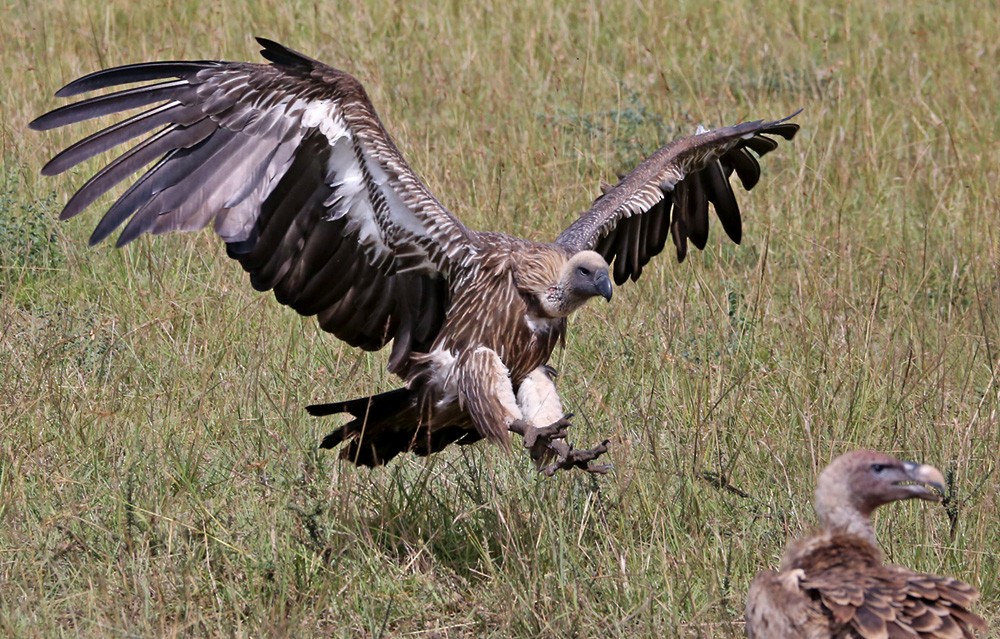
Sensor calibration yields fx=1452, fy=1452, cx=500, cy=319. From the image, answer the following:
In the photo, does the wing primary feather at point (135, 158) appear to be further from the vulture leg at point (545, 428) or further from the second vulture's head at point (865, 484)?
the second vulture's head at point (865, 484)

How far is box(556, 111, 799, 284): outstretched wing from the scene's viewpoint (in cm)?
595

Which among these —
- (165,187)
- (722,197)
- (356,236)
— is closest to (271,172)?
(165,187)

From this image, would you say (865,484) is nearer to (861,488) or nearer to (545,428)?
(861,488)

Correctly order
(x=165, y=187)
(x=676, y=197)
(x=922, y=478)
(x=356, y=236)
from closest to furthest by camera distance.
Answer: (x=922, y=478) → (x=165, y=187) → (x=356, y=236) → (x=676, y=197)

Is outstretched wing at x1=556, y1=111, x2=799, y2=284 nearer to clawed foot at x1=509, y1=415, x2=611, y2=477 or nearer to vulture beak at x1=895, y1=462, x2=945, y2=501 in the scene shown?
clawed foot at x1=509, y1=415, x2=611, y2=477

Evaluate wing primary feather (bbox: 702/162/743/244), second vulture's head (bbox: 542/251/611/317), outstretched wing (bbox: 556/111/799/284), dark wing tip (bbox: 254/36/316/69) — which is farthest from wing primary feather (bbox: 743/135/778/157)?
dark wing tip (bbox: 254/36/316/69)

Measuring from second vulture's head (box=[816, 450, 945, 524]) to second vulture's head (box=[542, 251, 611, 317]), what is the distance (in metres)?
1.67

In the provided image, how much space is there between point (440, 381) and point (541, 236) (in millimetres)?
2036

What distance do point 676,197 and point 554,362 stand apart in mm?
Answer: 937

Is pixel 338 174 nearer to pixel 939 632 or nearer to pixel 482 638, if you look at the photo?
pixel 482 638

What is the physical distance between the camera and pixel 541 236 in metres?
7.20

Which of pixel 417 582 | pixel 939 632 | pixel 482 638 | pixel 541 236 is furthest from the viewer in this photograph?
pixel 541 236

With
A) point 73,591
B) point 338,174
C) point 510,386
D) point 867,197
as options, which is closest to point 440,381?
point 510,386

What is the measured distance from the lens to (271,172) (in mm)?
4949
